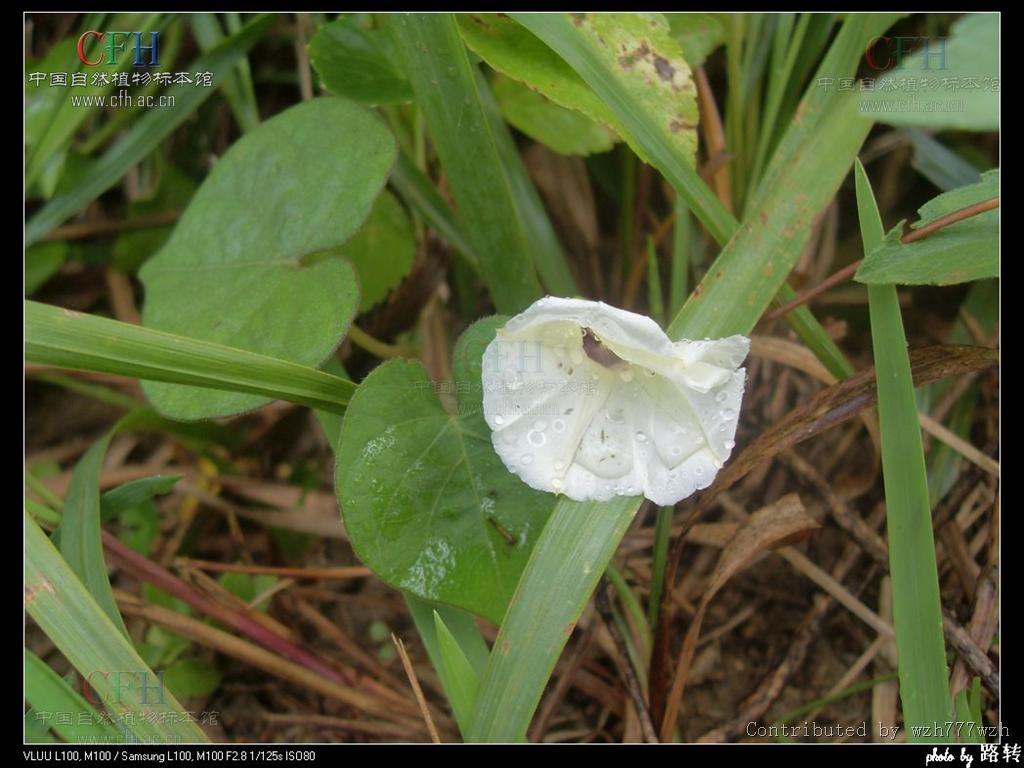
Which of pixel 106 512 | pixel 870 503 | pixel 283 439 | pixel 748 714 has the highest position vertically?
pixel 106 512

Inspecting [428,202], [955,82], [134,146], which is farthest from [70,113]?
[955,82]

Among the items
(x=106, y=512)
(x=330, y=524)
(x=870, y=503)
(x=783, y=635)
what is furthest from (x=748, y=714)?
(x=106, y=512)

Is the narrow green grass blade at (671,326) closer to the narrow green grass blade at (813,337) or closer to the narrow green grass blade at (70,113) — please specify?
the narrow green grass blade at (813,337)

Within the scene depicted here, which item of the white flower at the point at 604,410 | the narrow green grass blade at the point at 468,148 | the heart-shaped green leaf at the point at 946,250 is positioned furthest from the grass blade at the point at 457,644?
the heart-shaped green leaf at the point at 946,250

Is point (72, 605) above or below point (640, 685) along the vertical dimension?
above

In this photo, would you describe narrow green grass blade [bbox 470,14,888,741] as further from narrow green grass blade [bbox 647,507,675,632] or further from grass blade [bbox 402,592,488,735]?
narrow green grass blade [bbox 647,507,675,632]

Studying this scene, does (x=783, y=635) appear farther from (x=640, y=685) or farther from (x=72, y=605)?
(x=72, y=605)
